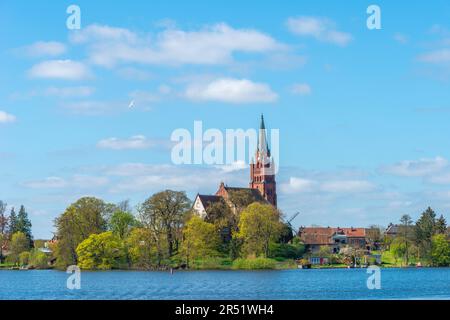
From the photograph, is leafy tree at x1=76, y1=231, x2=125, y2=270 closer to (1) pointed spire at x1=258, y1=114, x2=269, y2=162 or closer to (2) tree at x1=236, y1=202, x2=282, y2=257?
(2) tree at x1=236, y1=202, x2=282, y2=257

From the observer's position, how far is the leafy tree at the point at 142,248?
9006cm

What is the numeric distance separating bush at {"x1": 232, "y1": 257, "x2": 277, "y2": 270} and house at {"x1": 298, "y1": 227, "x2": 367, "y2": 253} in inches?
885

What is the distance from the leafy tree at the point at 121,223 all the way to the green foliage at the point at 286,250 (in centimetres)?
1856

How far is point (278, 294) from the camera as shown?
47.7m

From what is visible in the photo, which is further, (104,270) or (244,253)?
(244,253)

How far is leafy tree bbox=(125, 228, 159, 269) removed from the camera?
90062 millimetres

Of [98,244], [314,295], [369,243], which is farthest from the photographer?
[369,243]

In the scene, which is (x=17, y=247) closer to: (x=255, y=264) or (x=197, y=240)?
(x=197, y=240)

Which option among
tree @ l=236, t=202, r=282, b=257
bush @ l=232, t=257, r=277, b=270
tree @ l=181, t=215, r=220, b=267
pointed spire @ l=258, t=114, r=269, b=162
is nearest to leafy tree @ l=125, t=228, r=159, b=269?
tree @ l=181, t=215, r=220, b=267

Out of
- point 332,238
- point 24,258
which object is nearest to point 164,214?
point 24,258
